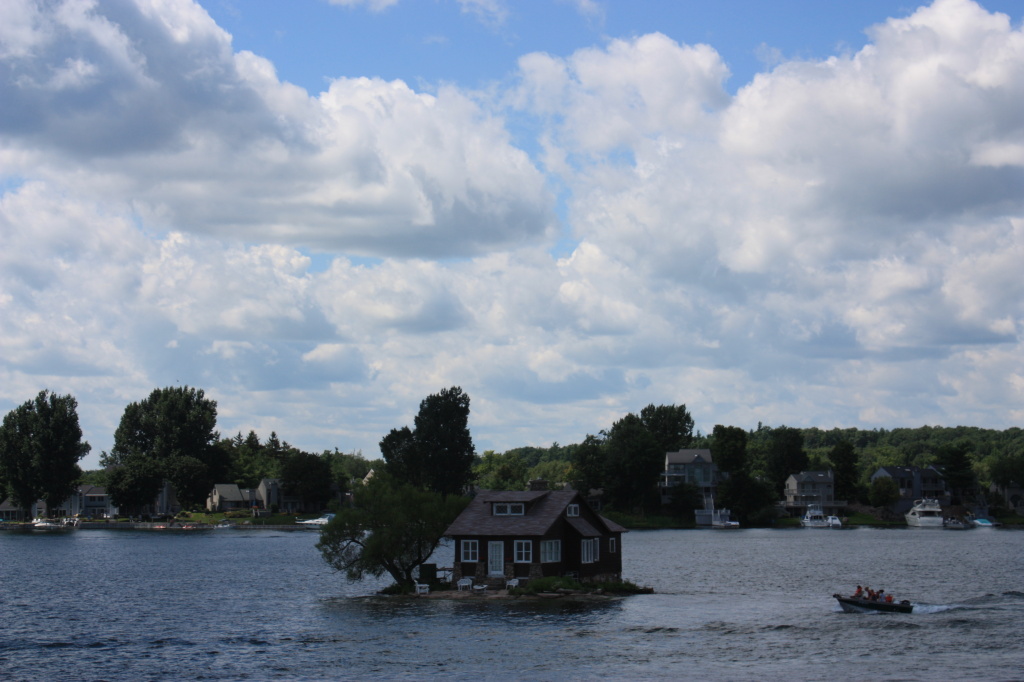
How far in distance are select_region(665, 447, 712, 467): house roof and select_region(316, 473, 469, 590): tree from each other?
13530 cm

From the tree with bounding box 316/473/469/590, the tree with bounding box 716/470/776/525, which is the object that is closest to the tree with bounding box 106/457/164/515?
the tree with bounding box 716/470/776/525

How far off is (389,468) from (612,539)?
106 m

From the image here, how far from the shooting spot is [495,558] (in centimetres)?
6278

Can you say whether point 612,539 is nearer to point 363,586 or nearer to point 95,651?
point 363,586

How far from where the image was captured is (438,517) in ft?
213

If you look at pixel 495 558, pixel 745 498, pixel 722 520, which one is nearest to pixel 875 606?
pixel 495 558

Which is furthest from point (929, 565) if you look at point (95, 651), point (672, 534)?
point (95, 651)

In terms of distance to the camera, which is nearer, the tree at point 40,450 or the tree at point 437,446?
the tree at point 437,446

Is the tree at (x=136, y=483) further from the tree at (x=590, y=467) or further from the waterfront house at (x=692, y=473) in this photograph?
the waterfront house at (x=692, y=473)

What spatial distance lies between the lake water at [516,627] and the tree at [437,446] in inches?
2578

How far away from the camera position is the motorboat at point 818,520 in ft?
→ 611

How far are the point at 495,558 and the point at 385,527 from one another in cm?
724

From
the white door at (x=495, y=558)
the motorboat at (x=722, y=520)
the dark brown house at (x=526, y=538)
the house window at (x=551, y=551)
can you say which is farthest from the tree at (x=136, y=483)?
the house window at (x=551, y=551)

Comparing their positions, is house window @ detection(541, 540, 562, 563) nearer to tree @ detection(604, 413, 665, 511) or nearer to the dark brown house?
the dark brown house
